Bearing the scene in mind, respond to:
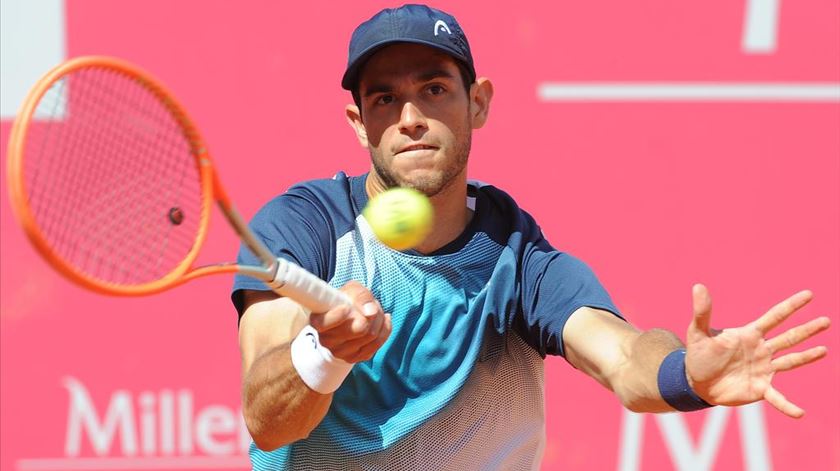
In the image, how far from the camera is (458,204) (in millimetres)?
3529

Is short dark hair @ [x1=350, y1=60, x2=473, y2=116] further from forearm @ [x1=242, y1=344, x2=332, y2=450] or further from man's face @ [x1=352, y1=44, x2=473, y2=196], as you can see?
forearm @ [x1=242, y1=344, x2=332, y2=450]

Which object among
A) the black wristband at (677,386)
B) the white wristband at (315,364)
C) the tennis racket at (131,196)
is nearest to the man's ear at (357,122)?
the tennis racket at (131,196)

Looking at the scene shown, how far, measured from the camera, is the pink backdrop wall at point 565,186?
4.99m

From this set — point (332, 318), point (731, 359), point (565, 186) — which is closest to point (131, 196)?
point (332, 318)

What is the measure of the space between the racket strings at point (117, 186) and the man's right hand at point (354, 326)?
1.18 feet

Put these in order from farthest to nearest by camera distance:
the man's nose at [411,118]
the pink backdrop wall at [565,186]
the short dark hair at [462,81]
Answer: the pink backdrop wall at [565,186]
the short dark hair at [462,81]
the man's nose at [411,118]

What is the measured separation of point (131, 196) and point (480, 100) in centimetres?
119

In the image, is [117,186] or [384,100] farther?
[384,100]

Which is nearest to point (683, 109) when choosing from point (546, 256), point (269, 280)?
point (546, 256)

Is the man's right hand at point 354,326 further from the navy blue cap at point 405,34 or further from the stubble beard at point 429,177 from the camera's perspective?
the navy blue cap at point 405,34

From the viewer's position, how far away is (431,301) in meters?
3.34

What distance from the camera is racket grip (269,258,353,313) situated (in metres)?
2.62

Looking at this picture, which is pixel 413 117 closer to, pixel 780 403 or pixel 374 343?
pixel 374 343

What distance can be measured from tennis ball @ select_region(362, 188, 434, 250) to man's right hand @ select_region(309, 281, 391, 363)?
0.49m
